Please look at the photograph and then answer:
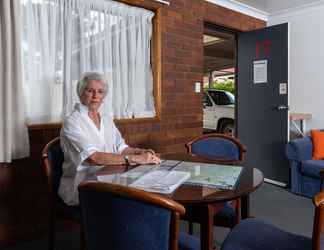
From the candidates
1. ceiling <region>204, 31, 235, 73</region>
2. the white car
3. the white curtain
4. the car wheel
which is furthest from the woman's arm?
the car wheel

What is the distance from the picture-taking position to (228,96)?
7.45 metres

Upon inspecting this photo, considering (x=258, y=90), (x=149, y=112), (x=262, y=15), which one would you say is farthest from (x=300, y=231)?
(x=262, y=15)

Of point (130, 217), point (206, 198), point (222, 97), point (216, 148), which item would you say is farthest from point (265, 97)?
point (130, 217)

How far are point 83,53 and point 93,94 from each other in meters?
0.88

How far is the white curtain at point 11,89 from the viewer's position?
214 centimetres

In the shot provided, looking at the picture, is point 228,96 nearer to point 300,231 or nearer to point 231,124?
point 231,124

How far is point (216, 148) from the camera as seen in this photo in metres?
2.30

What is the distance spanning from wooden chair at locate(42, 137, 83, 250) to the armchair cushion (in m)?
2.81

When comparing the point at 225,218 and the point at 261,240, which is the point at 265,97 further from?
the point at 261,240

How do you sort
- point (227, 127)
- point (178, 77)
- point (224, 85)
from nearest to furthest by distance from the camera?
point (178, 77) → point (227, 127) → point (224, 85)

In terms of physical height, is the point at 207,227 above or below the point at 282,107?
below

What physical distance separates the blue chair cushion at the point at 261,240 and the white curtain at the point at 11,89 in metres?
1.60

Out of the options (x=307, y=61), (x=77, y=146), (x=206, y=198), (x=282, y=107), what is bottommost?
(x=206, y=198)

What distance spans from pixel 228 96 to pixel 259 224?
6.11m
